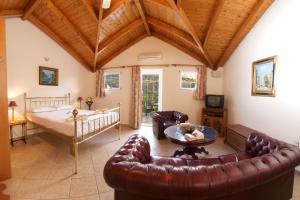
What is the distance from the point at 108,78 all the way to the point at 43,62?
2.47 m

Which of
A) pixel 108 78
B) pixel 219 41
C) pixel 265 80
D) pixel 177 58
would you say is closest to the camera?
pixel 265 80

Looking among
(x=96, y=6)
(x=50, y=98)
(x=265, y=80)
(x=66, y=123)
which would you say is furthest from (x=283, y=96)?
(x=50, y=98)

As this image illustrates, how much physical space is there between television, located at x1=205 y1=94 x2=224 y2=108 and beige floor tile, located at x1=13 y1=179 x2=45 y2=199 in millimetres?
4819

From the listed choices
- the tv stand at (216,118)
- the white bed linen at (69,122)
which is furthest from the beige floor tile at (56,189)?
the tv stand at (216,118)

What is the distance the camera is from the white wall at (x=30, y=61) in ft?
14.6

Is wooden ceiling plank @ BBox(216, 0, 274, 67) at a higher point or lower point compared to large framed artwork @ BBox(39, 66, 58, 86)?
higher

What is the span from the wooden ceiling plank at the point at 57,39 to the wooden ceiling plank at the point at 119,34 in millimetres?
1116

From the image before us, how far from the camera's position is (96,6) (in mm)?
4301

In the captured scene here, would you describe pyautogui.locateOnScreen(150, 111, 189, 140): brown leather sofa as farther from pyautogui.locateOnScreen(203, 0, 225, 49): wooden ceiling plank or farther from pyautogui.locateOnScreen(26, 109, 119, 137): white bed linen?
pyautogui.locateOnScreen(203, 0, 225, 49): wooden ceiling plank

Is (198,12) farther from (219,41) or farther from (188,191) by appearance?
(188,191)

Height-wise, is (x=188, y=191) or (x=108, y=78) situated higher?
(x=108, y=78)

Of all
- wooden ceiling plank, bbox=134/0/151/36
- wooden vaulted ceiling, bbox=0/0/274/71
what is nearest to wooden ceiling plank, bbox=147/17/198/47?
wooden vaulted ceiling, bbox=0/0/274/71

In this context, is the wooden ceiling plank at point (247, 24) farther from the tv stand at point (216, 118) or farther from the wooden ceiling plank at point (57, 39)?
the wooden ceiling plank at point (57, 39)

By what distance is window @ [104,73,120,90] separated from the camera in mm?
6938
